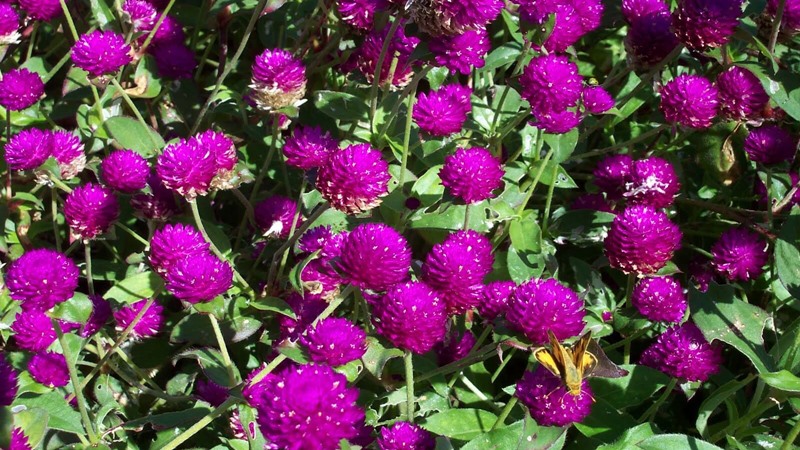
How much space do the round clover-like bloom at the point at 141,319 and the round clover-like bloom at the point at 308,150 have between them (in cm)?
44

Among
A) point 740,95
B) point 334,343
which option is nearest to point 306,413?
point 334,343

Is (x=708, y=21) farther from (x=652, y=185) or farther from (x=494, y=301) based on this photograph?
(x=494, y=301)

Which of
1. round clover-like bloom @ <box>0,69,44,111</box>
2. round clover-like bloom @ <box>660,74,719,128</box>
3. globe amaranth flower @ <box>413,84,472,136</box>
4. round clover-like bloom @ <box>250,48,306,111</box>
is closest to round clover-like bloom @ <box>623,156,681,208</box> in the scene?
round clover-like bloom @ <box>660,74,719,128</box>

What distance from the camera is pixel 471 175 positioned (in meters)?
1.84

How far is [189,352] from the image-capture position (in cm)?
177

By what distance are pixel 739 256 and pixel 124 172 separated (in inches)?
54.6

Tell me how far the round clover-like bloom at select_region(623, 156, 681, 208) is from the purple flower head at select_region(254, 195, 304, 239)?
0.77 metres

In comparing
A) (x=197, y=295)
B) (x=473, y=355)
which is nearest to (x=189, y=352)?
(x=197, y=295)

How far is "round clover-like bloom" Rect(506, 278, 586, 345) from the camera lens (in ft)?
5.16

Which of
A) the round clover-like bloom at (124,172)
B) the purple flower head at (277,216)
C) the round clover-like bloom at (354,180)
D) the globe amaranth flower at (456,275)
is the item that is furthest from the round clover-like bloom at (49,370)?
the globe amaranth flower at (456,275)

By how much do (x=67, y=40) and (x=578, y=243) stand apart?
1.64 m

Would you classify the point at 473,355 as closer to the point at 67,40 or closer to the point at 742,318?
the point at 742,318

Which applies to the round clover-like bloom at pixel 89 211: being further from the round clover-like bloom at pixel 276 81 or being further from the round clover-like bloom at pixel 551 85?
the round clover-like bloom at pixel 551 85

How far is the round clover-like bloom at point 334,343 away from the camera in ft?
5.08
